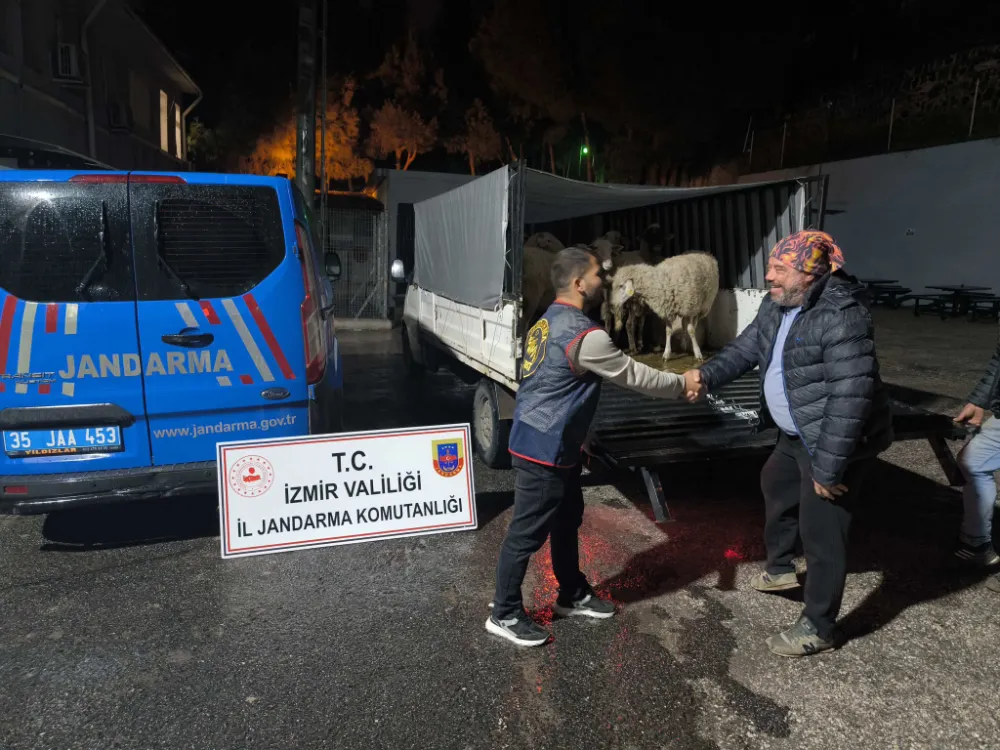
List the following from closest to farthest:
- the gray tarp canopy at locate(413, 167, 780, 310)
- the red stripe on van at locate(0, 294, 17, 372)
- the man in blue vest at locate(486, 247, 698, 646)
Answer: the man in blue vest at locate(486, 247, 698, 646) < the red stripe on van at locate(0, 294, 17, 372) < the gray tarp canopy at locate(413, 167, 780, 310)

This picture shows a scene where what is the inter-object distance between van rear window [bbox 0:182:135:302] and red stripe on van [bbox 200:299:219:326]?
386 millimetres

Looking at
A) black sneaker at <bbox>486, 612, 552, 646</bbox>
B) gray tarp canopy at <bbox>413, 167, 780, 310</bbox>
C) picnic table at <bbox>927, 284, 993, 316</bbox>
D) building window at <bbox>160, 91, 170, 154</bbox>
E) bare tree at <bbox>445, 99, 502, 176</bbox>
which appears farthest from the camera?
bare tree at <bbox>445, 99, 502, 176</bbox>

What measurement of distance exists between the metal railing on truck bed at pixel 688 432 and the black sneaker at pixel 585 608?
65 centimetres

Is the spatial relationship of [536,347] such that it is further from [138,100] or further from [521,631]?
[138,100]

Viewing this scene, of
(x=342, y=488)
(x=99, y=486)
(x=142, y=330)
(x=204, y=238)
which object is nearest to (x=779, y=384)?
(x=342, y=488)

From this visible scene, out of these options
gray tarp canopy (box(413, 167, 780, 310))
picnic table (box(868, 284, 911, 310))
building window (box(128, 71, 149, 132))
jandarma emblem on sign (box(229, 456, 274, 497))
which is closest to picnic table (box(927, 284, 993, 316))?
picnic table (box(868, 284, 911, 310))

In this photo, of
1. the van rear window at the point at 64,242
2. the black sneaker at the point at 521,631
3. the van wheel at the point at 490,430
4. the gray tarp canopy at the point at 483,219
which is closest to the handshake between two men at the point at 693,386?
the black sneaker at the point at 521,631

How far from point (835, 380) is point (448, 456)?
228cm

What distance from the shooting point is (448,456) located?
4.34 m

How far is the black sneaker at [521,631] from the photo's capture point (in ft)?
10.9

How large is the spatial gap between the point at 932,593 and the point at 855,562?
467 mm

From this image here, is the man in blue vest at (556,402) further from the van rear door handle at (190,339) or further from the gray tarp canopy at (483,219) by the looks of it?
the gray tarp canopy at (483,219)

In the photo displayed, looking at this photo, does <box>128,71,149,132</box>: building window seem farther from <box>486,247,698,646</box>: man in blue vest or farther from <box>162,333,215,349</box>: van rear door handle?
<box>486,247,698,646</box>: man in blue vest

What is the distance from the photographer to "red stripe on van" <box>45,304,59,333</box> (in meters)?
3.77
